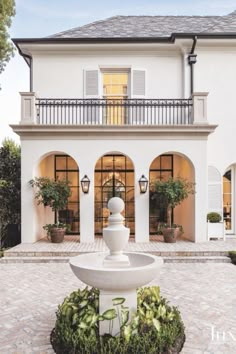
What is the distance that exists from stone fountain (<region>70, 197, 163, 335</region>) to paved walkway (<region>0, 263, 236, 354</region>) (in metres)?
0.99

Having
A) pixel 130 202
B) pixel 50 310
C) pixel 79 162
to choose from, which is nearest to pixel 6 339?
pixel 50 310

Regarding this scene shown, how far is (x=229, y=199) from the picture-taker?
13.0 m

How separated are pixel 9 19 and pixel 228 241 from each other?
12.4 metres

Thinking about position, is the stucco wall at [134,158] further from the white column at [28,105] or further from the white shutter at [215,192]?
the white shutter at [215,192]

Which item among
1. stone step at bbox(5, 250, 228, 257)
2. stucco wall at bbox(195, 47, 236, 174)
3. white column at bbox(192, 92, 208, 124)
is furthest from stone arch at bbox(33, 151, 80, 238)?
stucco wall at bbox(195, 47, 236, 174)

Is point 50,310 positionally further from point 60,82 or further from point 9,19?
point 9,19

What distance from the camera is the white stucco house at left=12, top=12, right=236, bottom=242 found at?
11.3m

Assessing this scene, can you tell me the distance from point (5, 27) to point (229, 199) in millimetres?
11573

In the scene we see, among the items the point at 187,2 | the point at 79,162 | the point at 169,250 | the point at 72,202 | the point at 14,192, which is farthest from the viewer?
the point at 187,2

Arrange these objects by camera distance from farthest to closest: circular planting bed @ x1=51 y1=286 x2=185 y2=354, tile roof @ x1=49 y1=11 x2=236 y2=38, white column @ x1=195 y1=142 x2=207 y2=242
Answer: tile roof @ x1=49 y1=11 x2=236 y2=38 → white column @ x1=195 y1=142 x2=207 y2=242 → circular planting bed @ x1=51 y1=286 x2=185 y2=354

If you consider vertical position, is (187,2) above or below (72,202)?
above

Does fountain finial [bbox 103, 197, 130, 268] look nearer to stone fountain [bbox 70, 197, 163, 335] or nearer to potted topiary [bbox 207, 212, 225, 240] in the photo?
stone fountain [bbox 70, 197, 163, 335]

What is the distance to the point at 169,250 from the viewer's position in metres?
9.84

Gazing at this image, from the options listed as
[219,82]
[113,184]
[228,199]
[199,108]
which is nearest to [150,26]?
[219,82]
